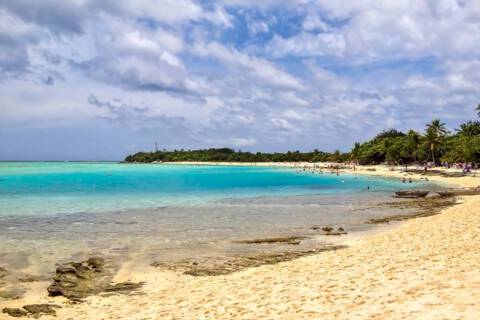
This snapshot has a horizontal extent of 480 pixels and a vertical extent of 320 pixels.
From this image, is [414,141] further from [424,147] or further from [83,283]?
[83,283]

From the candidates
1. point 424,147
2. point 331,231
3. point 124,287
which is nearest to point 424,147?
point 424,147

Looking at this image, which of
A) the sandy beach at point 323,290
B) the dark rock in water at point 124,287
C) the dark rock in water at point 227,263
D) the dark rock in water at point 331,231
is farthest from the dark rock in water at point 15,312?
the dark rock in water at point 331,231

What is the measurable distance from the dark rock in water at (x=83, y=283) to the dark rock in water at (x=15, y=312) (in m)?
1.54

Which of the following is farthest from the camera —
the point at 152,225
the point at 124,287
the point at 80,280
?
the point at 152,225

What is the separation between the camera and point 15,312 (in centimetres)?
1311

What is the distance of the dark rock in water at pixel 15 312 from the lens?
1294 cm

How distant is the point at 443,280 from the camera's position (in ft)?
37.4

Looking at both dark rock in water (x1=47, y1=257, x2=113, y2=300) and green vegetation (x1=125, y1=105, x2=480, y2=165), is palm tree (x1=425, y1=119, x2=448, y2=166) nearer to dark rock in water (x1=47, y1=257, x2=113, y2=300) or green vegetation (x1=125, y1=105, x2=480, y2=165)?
green vegetation (x1=125, y1=105, x2=480, y2=165)

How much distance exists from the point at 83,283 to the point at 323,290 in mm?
8665

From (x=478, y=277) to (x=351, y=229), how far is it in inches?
692

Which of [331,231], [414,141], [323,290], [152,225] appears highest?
[414,141]

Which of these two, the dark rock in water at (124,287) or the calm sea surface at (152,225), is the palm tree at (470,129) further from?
the dark rock in water at (124,287)

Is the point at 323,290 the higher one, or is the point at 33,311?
the point at 323,290

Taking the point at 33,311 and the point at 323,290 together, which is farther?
the point at 33,311
